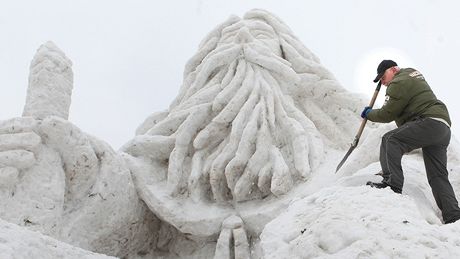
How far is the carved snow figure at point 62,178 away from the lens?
331cm

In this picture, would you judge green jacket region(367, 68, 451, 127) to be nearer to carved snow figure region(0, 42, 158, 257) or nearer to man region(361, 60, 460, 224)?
man region(361, 60, 460, 224)

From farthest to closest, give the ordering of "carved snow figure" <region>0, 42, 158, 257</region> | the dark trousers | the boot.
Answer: "carved snow figure" <region>0, 42, 158, 257</region>
the dark trousers
the boot

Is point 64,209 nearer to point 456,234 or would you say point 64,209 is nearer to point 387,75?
point 387,75

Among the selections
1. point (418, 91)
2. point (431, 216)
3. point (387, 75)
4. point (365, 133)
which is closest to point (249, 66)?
point (365, 133)

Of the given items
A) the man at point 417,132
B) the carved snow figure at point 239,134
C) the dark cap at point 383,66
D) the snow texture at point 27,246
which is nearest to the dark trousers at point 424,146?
the man at point 417,132

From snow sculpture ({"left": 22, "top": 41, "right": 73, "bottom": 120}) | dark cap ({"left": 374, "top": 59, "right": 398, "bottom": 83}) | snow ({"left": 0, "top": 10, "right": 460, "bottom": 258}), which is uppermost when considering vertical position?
snow sculpture ({"left": 22, "top": 41, "right": 73, "bottom": 120})

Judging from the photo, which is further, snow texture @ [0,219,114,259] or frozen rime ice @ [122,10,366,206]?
frozen rime ice @ [122,10,366,206]

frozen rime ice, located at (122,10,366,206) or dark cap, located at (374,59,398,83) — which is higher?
dark cap, located at (374,59,398,83)

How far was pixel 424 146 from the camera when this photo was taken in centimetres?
289

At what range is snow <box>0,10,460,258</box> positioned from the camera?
331cm

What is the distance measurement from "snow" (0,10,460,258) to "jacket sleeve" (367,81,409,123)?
1.17ft

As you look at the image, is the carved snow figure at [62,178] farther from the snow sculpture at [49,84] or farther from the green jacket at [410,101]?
the green jacket at [410,101]

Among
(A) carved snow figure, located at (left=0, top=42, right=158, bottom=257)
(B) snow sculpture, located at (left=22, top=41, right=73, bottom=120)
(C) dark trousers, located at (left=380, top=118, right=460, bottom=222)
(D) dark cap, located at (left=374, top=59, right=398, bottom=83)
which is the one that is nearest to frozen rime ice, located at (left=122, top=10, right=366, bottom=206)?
(A) carved snow figure, located at (left=0, top=42, right=158, bottom=257)

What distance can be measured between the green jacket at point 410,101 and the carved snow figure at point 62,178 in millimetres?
2009
